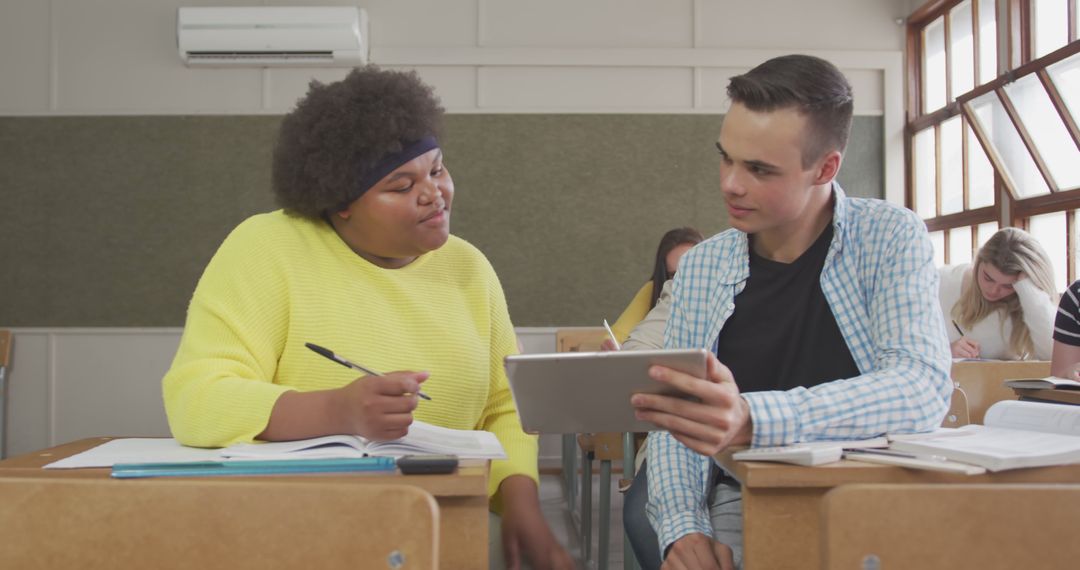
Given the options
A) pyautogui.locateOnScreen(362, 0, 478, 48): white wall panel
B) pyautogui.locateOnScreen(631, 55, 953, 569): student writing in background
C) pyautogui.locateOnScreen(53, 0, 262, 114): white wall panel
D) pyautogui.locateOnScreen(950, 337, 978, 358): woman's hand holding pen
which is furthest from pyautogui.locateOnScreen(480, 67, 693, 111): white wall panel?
pyautogui.locateOnScreen(631, 55, 953, 569): student writing in background

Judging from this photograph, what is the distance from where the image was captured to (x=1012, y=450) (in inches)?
43.5

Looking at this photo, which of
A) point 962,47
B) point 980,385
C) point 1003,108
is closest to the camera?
point 980,385

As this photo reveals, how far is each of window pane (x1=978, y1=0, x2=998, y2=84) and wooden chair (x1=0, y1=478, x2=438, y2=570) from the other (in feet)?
15.3

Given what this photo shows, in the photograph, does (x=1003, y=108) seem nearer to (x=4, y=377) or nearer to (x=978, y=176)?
(x=978, y=176)

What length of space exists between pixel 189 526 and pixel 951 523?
0.65 metres

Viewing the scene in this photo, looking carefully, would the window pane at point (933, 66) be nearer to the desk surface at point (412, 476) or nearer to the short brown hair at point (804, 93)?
the short brown hair at point (804, 93)

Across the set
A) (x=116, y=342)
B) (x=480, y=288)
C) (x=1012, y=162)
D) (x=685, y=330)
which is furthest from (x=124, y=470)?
(x=116, y=342)

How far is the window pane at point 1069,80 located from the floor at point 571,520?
8.72 feet

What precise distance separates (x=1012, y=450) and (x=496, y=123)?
4.69 metres

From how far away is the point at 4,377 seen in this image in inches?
216

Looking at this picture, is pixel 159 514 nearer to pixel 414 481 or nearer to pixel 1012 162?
pixel 414 481

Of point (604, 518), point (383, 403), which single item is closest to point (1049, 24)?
point (604, 518)

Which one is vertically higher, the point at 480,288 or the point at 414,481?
the point at 480,288

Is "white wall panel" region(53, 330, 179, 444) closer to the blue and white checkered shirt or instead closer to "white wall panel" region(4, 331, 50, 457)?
"white wall panel" region(4, 331, 50, 457)
